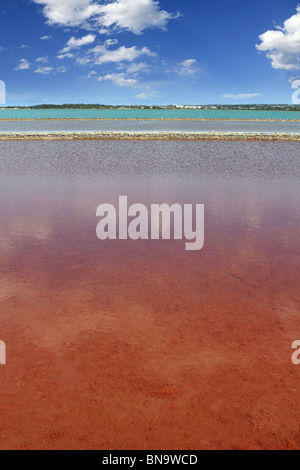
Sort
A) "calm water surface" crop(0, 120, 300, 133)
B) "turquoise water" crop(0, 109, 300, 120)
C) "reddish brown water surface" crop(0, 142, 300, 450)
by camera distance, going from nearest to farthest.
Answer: "reddish brown water surface" crop(0, 142, 300, 450)
"calm water surface" crop(0, 120, 300, 133)
"turquoise water" crop(0, 109, 300, 120)

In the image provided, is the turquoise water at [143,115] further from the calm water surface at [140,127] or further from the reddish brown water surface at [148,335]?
the reddish brown water surface at [148,335]

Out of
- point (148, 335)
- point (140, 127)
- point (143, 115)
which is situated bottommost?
point (148, 335)

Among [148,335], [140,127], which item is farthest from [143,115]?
[148,335]

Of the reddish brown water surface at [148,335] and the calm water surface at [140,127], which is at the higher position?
the calm water surface at [140,127]

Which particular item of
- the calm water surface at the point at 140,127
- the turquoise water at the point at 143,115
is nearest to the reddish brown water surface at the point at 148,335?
the calm water surface at the point at 140,127

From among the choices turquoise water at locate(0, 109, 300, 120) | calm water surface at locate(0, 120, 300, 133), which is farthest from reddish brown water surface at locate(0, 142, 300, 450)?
turquoise water at locate(0, 109, 300, 120)

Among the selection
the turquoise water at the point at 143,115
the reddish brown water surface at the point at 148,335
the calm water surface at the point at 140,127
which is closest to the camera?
the reddish brown water surface at the point at 148,335

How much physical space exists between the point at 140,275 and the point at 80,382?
2.69m

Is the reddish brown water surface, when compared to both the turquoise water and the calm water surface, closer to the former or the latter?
the calm water surface

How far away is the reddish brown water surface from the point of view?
10.9ft

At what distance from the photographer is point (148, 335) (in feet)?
15.2

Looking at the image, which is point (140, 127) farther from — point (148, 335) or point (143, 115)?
point (143, 115)

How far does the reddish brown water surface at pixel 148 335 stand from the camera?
333cm
